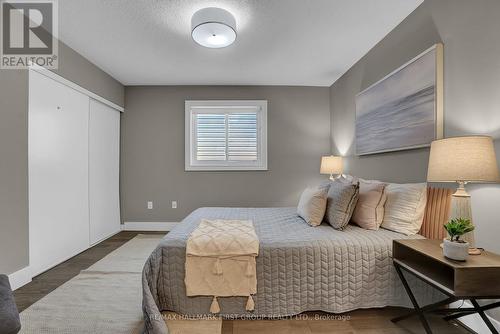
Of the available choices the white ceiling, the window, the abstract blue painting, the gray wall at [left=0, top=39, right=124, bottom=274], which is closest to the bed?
the abstract blue painting

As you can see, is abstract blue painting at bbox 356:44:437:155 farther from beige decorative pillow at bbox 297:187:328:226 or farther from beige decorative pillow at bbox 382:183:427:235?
beige decorative pillow at bbox 297:187:328:226

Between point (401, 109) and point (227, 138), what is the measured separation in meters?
2.60

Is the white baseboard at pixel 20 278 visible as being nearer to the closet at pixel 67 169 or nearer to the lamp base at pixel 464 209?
the closet at pixel 67 169

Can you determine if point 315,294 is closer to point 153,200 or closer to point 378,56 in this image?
point 378,56

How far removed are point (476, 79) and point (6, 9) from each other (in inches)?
149

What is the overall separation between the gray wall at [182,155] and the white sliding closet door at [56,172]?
91cm

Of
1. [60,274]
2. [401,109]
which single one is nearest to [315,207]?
[401,109]

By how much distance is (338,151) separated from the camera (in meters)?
3.82

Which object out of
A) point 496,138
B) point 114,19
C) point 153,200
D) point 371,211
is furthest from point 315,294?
point 153,200

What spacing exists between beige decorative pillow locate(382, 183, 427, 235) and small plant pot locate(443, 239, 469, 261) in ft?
1.80

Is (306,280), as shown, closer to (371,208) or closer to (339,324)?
(339,324)

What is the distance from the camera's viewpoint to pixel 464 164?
4.44 ft

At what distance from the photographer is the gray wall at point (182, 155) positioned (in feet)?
13.5

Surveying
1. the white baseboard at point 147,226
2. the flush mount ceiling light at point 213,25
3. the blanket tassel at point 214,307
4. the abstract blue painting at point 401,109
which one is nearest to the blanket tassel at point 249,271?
the blanket tassel at point 214,307
